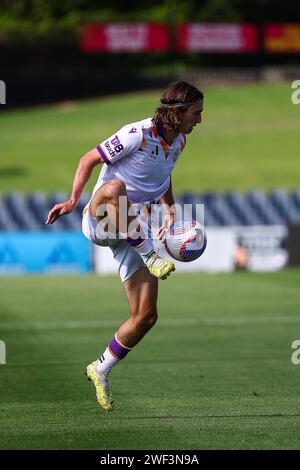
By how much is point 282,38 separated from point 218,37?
402 cm

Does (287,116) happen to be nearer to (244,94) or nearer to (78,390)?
(244,94)

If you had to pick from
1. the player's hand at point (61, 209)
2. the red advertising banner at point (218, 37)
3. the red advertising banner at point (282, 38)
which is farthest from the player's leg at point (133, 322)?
the red advertising banner at point (282, 38)

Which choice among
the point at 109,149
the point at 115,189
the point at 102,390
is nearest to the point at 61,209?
the point at 115,189

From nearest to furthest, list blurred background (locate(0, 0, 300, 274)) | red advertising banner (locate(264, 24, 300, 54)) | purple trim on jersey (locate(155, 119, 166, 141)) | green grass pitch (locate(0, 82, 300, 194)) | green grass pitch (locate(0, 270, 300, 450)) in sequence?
green grass pitch (locate(0, 270, 300, 450)) → purple trim on jersey (locate(155, 119, 166, 141)) → green grass pitch (locate(0, 82, 300, 194)) → blurred background (locate(0, 0, 300, 274)) → red advertising banner (locate(264, 24, 300, 54))

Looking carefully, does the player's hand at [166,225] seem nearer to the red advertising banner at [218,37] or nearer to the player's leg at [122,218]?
the player's leg at [122,218]

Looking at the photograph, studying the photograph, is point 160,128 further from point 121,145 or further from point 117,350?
point 117,350

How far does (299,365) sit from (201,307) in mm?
7464

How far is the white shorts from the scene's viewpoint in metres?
9.25

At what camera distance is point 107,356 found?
9383mm

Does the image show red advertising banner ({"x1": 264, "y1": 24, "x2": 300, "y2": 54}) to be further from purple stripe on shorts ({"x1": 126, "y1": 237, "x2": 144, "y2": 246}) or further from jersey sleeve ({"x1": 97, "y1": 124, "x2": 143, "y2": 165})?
purple stripe on shorts ({"x1": 126, "y1": 237, "x2": 144, "y2": 246})

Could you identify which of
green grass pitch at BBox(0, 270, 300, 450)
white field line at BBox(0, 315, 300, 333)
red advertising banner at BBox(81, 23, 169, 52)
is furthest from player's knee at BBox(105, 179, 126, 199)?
red advertising banner at BBox(81, 23, 169, 52)

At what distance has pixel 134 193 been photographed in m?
9.29

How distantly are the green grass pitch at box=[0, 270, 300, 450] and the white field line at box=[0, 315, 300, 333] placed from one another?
0.6 inches

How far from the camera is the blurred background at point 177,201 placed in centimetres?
950
